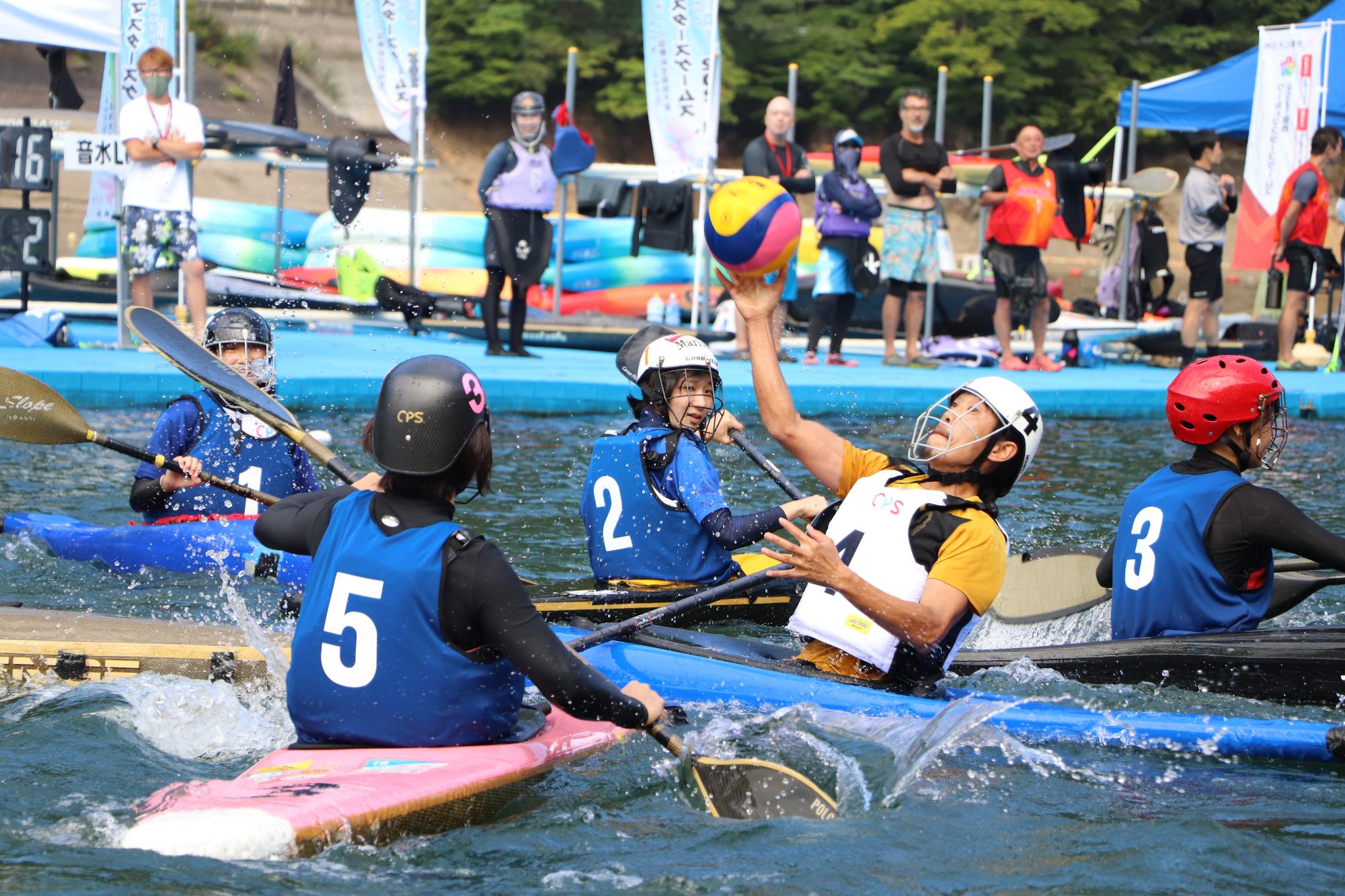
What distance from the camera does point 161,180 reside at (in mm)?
10008

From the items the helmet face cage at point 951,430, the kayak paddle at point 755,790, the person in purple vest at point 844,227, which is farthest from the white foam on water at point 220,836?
the person in purple vest at point 844,227

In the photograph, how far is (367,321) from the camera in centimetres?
1348

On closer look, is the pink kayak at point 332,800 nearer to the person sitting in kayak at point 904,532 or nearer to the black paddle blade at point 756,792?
the black paddle blade at point 756,792

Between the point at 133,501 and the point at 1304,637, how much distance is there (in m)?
4.43

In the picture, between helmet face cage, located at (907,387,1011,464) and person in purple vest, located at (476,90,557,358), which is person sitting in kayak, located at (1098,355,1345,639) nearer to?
helmet face cage, located at (907,387,1011,464)

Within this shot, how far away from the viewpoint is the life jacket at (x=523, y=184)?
1104 cm

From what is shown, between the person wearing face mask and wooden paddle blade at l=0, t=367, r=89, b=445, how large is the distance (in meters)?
6.78

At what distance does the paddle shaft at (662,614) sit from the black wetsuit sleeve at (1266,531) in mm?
1339

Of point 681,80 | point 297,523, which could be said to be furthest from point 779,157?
point 297,523

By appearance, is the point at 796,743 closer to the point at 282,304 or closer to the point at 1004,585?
the point at 1004,585

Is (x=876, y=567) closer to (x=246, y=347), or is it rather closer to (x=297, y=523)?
(x=297, y=523)

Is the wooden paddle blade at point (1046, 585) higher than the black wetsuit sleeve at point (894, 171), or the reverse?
the black wetsuit sleeve at point (894, 171)

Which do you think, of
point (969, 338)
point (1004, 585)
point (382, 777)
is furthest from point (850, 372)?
point (382, 777)

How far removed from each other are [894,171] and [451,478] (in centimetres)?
850
